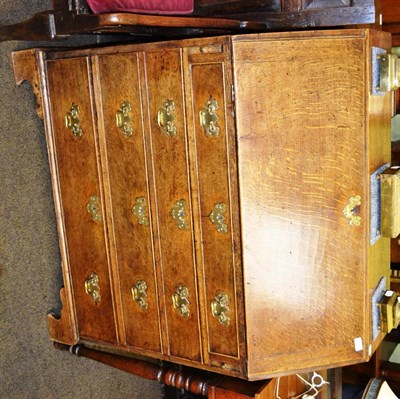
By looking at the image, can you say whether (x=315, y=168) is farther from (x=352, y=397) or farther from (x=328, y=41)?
(x=352, y=397)

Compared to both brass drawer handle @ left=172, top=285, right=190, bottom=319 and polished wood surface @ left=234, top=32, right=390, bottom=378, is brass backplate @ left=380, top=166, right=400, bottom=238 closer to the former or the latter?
polished wood surface @ left=234, top=32, right=390, bottom=378

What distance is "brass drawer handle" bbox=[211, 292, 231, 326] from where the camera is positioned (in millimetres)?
1896

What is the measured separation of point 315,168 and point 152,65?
634 mm

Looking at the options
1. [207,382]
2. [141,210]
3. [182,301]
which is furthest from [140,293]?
[207,382]

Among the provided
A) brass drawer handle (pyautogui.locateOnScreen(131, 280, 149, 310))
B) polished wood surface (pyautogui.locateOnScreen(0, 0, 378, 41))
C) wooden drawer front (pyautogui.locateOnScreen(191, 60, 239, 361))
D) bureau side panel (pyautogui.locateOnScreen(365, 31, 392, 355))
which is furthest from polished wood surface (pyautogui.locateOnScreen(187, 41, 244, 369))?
bureau side panel (pyautogui.locateOnScreen(365, 31, 392, 355))

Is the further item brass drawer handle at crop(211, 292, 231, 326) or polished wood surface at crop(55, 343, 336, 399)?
polished wood surface at crop(55, 343, 336, 399)

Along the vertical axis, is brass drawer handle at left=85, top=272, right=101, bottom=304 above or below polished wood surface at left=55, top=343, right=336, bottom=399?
above

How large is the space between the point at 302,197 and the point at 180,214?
1.37ft

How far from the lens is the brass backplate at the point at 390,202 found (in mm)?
1926

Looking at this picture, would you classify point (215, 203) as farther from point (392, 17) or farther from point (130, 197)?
point (392, 17)

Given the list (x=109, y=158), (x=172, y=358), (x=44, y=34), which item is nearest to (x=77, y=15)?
(x=44, y=34)

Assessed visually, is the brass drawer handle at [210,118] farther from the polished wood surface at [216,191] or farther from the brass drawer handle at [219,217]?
the brass drawer handle at [219,217]

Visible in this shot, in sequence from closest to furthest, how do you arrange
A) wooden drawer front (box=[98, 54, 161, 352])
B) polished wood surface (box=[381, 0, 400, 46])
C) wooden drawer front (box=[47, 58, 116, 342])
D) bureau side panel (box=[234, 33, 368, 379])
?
1. bureau side panel (box=[234, 33, 368, 379])
2. wooden drawer front (box=[98, 54, 161, 352])
3. wooden drawer front (box=[47, 58, 116, 342])
4. polished wood surface (box=[381, 0, 400, 46])

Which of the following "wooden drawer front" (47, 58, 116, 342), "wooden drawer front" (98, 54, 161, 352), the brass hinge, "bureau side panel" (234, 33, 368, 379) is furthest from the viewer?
"wooden drawer front" (47, 58, 116, 342)
